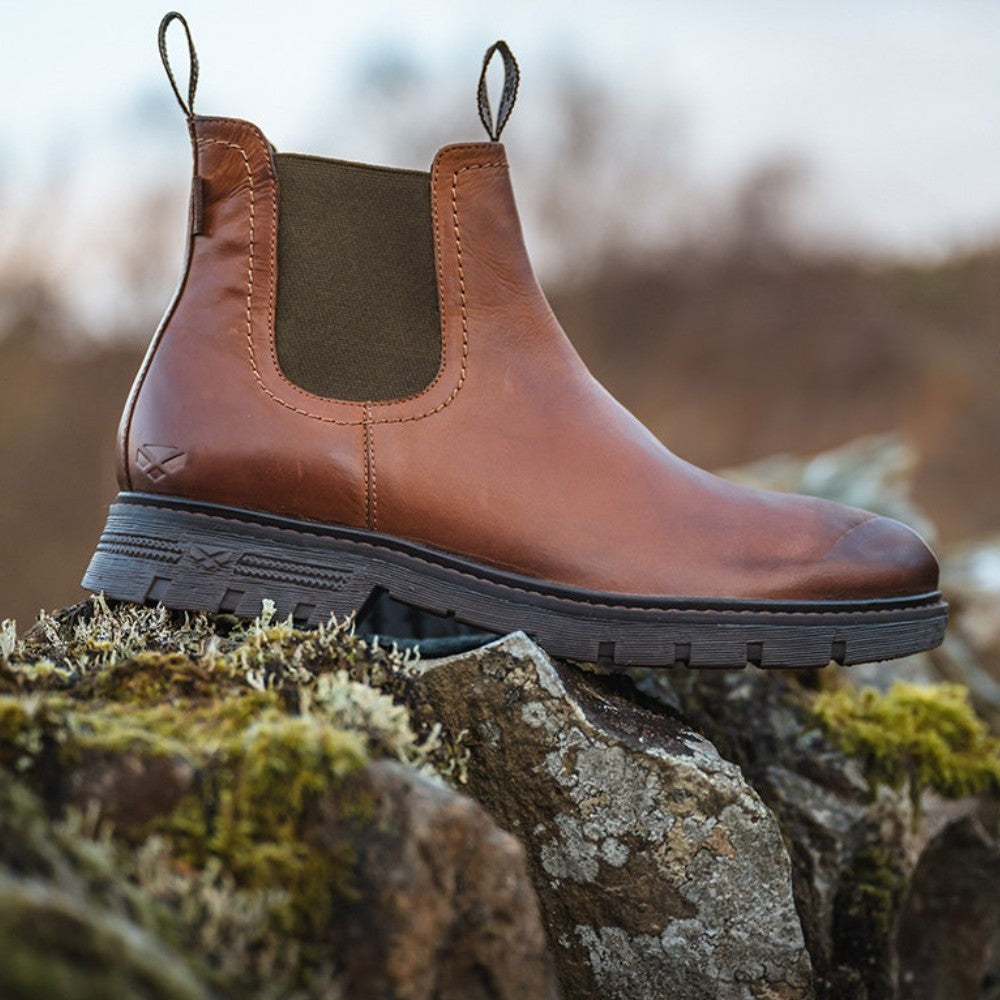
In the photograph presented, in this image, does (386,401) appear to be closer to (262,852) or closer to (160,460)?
(160,460)

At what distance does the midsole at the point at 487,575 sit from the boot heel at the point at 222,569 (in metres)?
0.01

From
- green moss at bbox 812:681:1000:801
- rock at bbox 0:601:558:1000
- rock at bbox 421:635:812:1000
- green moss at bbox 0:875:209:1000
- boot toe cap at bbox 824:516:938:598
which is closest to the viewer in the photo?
green moss at bbox 0:875:209:1000

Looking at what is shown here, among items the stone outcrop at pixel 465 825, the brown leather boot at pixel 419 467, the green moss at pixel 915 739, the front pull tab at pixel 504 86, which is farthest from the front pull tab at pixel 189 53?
the green moss at pixel 915 739

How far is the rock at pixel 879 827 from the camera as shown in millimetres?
1823

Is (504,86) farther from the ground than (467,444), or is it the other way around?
(504,86)

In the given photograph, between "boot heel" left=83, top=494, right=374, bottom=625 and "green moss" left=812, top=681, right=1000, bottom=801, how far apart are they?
3.20ft

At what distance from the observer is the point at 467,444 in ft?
5.67

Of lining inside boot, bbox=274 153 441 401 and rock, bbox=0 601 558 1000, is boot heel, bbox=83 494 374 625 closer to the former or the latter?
lining inside boot, bbox=274 153 441 401

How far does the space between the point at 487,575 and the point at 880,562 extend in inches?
25.1

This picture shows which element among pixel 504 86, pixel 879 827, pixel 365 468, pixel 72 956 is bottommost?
pixel 72 956

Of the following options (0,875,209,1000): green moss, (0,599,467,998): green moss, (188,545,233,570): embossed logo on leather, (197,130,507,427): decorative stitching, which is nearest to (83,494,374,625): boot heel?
(188,545,233,570): embossed logo on leather

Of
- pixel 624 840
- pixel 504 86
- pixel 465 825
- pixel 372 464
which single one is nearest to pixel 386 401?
pixel 372 464

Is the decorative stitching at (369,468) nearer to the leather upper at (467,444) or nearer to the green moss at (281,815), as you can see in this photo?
the leather upper at (467,444)

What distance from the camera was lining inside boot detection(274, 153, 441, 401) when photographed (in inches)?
68.6
